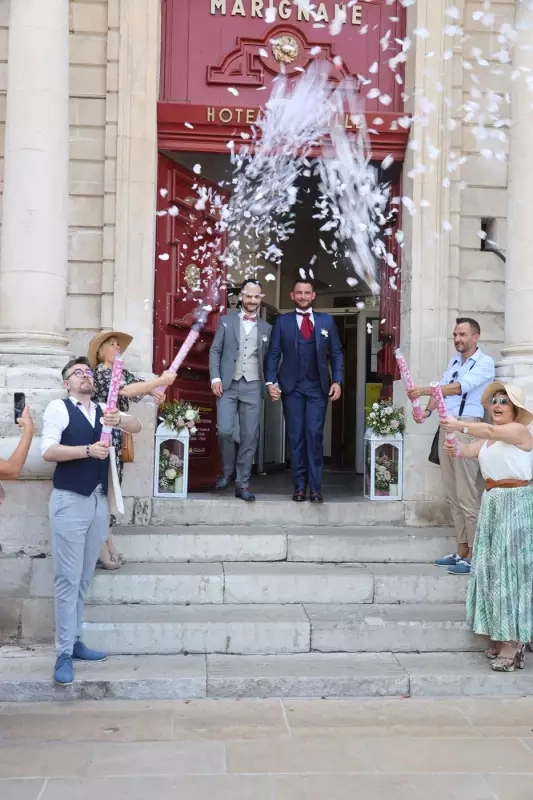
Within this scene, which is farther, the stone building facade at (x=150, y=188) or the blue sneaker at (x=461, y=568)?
the stone building facade at (x=150, y=188)

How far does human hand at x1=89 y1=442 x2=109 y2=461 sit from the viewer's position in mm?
4762

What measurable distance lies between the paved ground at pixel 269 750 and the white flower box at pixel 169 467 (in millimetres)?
2498

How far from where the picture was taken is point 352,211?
8422mm

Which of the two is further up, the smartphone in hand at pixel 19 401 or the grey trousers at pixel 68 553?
the smartphone in hand at pixel 19 401

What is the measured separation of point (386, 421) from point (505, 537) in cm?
213

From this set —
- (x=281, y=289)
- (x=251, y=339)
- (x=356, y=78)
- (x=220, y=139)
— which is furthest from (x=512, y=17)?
(x=281, y=289)

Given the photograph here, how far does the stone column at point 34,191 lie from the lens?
6441 millimetres

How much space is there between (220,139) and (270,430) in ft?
16.3

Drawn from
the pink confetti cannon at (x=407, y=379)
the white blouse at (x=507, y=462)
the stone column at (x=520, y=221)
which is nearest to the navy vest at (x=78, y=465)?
the pink confetti cannon at (x=407, y=379)

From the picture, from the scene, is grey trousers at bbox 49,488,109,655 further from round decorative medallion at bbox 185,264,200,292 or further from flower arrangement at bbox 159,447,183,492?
round decorative medallion at bbox 185,264,200,292

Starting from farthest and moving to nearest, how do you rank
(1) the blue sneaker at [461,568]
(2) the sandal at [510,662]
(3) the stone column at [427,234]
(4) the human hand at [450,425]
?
(3) the stone column at [427,234] → (1) the blue sneaker at [461,568] → (2) the sandal at [510,662] → (4) the human hand at [450,425]

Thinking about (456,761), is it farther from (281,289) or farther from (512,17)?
(281,289)

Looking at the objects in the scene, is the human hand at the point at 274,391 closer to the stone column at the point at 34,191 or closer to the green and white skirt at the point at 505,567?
the stone column at the point at 34,191

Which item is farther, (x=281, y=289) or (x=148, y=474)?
(x=281, y=289)
